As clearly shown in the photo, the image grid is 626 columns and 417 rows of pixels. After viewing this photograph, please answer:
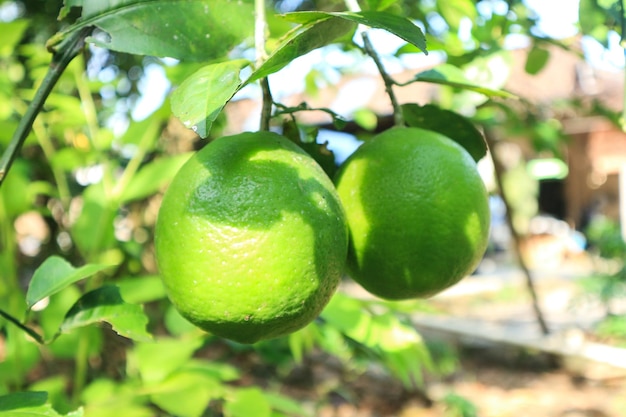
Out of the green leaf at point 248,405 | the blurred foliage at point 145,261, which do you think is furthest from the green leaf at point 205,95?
the green leaf at point 248,405

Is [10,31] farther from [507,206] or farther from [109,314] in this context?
[507,206]

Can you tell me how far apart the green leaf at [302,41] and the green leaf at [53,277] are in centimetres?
Answer: 25

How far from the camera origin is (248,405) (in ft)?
3.25

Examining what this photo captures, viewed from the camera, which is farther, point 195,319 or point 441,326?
point 441,326

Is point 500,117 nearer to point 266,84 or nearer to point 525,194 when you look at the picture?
point 266,84

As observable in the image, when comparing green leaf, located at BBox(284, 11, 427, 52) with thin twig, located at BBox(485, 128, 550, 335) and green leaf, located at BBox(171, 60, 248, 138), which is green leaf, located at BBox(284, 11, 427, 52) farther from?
thin twig, located at BBox(485, 128, 550, 335)

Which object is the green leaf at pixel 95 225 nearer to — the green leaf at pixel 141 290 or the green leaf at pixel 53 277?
the green leaf at pixel 141 290

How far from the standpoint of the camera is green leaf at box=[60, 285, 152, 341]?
56 cm

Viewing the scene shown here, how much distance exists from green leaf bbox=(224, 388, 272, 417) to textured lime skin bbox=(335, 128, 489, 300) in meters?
0.44

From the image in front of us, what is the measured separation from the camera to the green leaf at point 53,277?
56cm

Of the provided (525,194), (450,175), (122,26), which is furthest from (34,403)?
(525,194)

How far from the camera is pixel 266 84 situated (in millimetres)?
523

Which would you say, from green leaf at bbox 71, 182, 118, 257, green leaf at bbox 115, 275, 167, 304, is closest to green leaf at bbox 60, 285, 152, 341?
green leaf at bbox 115, 275, 167, 304

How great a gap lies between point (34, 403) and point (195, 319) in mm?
145
